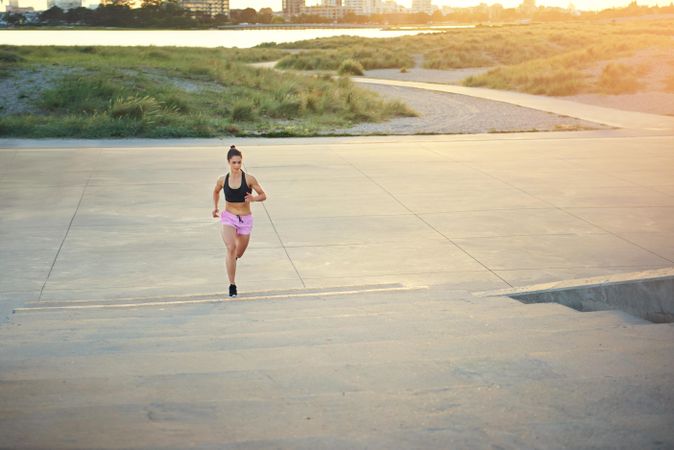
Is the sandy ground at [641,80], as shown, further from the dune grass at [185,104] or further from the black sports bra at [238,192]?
the black sports bra at [238,192]

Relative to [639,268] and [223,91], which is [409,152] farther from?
[223,91]

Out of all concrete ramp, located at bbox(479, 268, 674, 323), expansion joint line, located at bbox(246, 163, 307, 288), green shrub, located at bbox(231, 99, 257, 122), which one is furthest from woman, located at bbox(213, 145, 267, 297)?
green shrub, located at bbox(231, 99, 257, 122)

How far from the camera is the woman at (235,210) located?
7.94m

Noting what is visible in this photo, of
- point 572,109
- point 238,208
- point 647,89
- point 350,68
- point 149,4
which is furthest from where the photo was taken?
Answer: point 149,4

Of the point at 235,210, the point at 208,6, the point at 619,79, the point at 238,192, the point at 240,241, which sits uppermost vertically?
the point at 208,6

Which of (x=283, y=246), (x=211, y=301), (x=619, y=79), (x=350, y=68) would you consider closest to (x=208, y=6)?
(x=350, y=68)

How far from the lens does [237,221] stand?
8.11 m

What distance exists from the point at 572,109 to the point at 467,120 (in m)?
4.83

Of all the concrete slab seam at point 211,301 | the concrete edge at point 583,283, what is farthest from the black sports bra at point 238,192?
the concrete edge at point 583,283

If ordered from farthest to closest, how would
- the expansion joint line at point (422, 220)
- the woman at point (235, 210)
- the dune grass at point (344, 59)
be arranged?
the dune grass at point (344, 59)
the expansion joint line at point (422, 220)
the woman at point (235, 210)

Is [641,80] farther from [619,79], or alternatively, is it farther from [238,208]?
[238,208]

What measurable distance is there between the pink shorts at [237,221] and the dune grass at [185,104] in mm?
12840

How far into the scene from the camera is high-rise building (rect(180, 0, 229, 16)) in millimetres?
139337

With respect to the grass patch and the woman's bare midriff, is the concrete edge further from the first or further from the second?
the grass patch
